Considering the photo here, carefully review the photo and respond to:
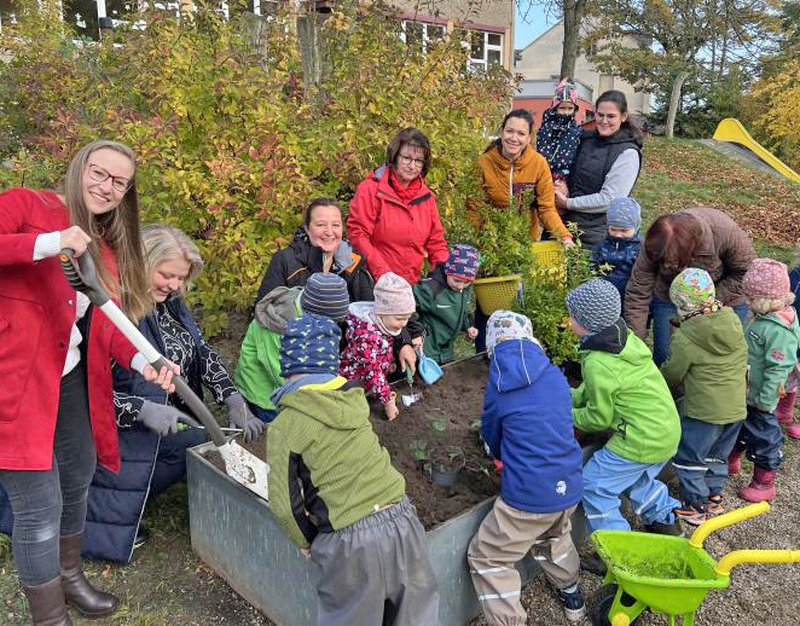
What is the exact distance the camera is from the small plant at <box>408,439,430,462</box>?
132 inches

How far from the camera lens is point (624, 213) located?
14.4ft

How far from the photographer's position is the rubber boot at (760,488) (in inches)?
155

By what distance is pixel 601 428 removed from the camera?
3.15 metres

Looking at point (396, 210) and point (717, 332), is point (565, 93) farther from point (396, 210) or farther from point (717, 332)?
point (717, 332)

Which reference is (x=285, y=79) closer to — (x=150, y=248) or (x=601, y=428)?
(x=150, y=248)

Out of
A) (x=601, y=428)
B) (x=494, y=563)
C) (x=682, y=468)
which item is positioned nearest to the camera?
(x=494, y=563)

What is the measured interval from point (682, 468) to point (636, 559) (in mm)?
1023

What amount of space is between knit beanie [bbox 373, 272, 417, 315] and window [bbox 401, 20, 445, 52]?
256 centimetres

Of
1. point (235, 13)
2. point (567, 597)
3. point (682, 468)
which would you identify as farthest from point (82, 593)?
point (235, 13)

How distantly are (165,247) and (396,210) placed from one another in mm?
1549

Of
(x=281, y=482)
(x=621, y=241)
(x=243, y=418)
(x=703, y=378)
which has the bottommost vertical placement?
(x=243, y=418)

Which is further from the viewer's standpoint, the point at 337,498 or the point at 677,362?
the point at 677,362

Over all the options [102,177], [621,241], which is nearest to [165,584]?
[102,177]

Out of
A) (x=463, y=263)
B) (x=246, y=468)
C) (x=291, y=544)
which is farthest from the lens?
(x=463, y=263)
